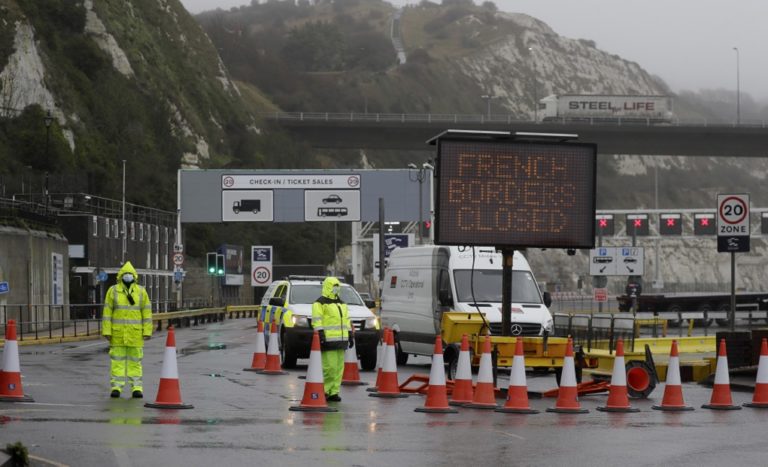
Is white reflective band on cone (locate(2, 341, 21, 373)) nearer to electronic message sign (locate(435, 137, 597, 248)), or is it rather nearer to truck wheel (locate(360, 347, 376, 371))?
electronic message sign (locate(435, 137, 597, 248))

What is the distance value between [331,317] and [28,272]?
34741mm

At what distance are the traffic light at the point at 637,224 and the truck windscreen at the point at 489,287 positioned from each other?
6513 cm

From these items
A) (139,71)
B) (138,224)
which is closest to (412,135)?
(139,71)

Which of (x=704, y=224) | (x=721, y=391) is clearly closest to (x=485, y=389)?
(x=721, y=391)

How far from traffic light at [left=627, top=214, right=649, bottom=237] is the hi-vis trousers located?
247 feet

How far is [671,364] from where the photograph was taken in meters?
18.8

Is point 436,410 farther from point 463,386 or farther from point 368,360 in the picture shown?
point 368,360

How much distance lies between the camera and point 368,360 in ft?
92.9

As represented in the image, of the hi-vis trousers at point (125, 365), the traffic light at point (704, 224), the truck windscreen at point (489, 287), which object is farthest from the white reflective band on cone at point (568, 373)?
the traffic light at point (704, 224)

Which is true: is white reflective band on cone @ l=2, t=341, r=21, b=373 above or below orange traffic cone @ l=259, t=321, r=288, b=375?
above

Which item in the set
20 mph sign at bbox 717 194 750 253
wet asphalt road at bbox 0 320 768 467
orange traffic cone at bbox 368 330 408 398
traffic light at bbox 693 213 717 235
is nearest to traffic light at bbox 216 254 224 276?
traffic light at bbox 693 213 717 235

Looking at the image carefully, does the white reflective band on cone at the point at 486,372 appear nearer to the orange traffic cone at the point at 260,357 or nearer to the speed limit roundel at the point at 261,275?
the orange traffic cone at the point at 260,357

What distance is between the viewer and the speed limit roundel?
60031 mm

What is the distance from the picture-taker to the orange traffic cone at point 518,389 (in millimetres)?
17938
